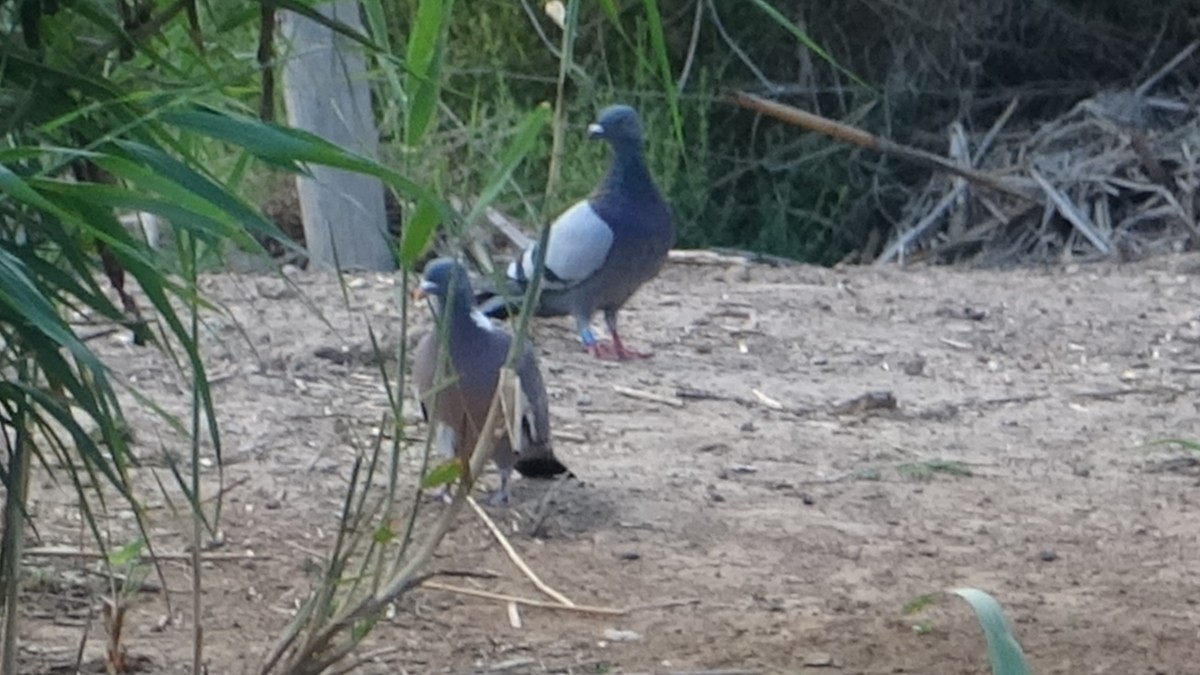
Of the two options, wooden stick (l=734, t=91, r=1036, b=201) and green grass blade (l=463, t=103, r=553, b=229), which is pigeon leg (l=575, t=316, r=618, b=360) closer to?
wooden stick (l=734, t=91, r=1036, b=201)

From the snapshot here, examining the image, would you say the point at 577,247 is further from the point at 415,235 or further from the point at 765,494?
the point at 415,235

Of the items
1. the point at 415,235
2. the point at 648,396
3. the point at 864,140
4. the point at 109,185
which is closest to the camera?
the point at 109,185

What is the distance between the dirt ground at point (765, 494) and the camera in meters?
2.76

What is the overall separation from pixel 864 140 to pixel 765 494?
14.5ft

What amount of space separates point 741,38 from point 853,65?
644 millimetres

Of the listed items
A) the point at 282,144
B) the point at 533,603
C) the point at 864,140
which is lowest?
the point at 864,140

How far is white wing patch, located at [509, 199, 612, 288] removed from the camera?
223 inches

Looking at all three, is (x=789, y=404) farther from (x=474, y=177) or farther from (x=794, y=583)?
(x=474, y=177)

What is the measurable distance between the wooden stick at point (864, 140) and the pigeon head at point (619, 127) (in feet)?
7.01

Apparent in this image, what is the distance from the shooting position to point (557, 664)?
2705 mm

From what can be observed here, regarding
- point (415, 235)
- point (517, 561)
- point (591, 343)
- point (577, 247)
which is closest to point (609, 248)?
→ point (577, 247)

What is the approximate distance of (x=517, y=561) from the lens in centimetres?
322

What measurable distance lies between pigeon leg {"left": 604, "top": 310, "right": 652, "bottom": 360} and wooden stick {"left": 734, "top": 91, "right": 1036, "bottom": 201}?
270cm

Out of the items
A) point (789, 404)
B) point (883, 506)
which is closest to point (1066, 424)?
point (789, 404)
